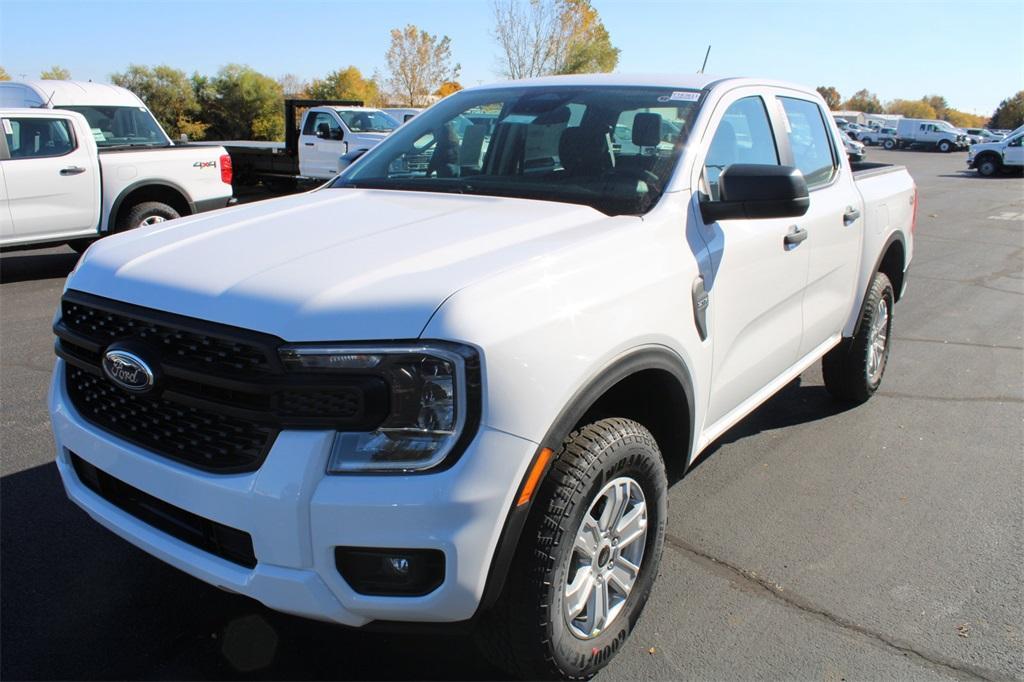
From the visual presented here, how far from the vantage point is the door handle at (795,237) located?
11.5 feet

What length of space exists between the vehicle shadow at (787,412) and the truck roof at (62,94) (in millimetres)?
9031

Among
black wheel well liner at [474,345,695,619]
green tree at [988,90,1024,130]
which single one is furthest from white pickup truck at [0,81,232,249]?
green tree at [988,90,1024,130]

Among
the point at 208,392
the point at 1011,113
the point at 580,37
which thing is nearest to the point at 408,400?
the point at 208,392

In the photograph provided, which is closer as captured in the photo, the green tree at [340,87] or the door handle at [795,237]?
the door handle at [795,237]

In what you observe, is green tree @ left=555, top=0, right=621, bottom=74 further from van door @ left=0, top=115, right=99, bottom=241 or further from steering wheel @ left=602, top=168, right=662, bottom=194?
steering wheel @ left=602, top=168, right=662, bottom=194

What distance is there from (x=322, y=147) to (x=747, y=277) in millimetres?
14284

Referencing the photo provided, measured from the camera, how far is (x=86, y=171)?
886 cm

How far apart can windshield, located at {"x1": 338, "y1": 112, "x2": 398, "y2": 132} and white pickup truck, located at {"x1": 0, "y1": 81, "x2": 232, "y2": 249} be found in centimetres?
645

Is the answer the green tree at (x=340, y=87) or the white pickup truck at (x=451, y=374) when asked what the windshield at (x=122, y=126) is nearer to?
the white pickup truck at (x=451, y=374)

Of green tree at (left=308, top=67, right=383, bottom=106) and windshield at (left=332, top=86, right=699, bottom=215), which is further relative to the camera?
green tree at (left=308, top=67, right=383, bottom=106)

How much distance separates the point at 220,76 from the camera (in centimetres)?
3547

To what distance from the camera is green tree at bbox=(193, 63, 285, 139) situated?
34.9 metres

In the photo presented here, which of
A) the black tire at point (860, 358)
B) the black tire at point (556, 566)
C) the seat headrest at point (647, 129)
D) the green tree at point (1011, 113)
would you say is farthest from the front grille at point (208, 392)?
the green tree at point (1011, 113)

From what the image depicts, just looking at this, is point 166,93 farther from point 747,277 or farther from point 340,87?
point 747,277
